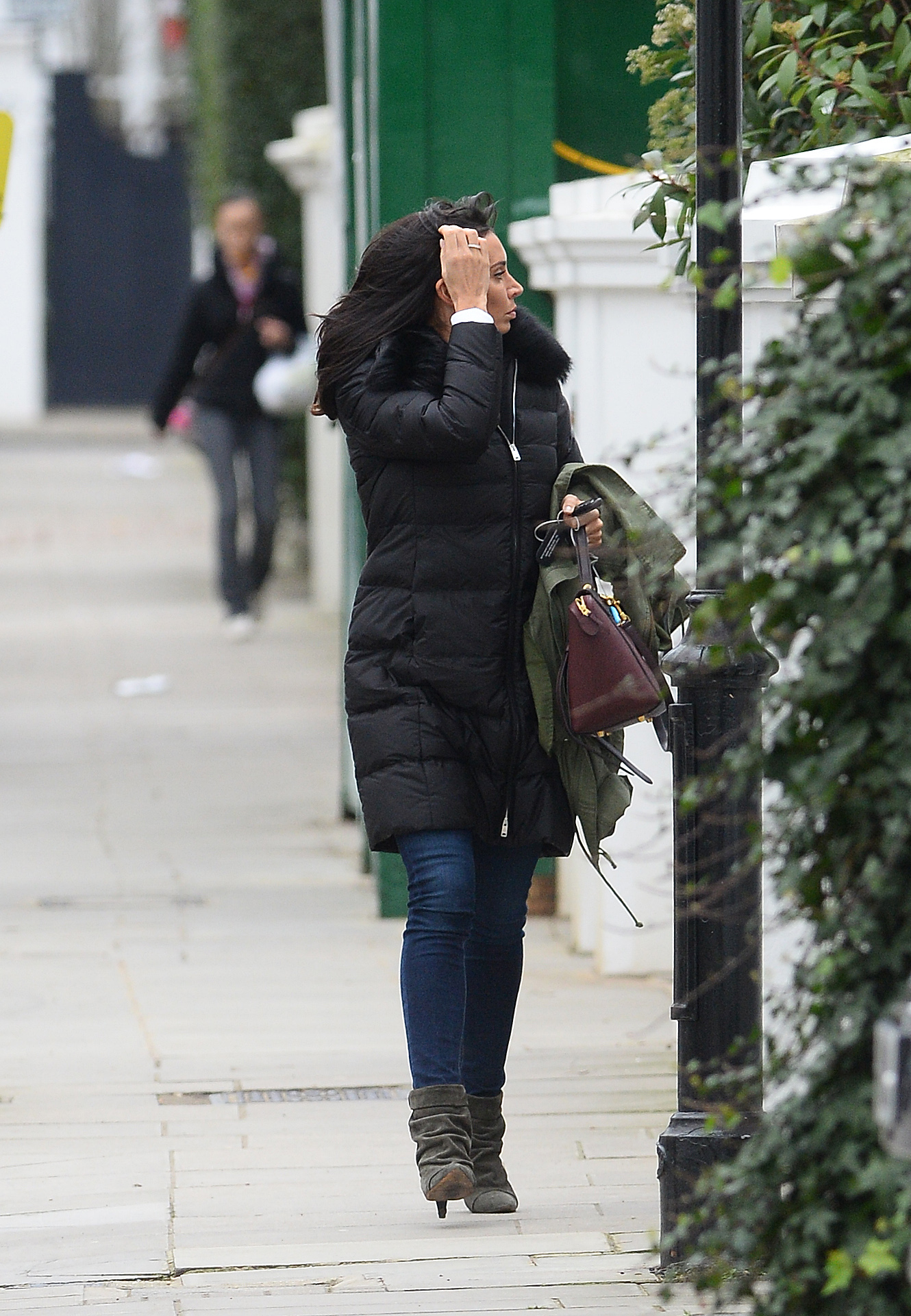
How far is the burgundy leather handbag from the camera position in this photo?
13.5 ft

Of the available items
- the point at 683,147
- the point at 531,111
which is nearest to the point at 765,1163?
the point at 683,147

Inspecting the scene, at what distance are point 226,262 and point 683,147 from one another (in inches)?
310

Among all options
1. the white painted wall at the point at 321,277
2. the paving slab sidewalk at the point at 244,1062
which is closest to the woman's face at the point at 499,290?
the paving slab sidewalk at the point at 244,1062

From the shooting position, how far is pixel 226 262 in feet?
40.6

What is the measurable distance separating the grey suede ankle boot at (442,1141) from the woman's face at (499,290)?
1.40 metres

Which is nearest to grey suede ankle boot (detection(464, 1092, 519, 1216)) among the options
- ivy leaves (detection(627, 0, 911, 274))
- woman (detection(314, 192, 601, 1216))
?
woman (detection(314, 192, 601, 1216))

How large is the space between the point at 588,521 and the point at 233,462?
8553 mm

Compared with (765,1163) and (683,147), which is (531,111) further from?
(765,1163)

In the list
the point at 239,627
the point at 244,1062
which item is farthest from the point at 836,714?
the point at 239,627

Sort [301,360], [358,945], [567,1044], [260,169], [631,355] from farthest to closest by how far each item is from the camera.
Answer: [260,169], [301,360], [358,945], [631,355], [567,1044]

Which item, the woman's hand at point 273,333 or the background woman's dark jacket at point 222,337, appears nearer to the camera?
the woman's hand at point 273,333

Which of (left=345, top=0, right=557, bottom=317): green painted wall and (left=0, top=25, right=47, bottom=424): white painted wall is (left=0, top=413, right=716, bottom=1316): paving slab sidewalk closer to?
(left=345, top=0, right=557, bottom=317): green painted wall

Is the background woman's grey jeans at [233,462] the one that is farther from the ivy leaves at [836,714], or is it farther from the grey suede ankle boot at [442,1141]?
the ivy leaves at [836,714]

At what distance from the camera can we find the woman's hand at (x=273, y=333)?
12.2 m
